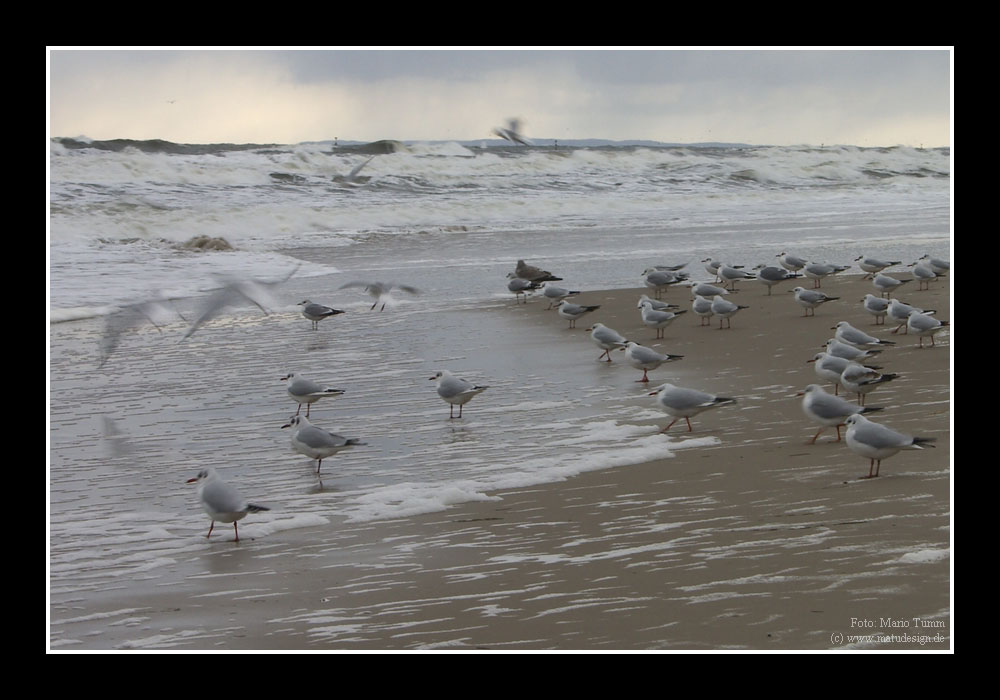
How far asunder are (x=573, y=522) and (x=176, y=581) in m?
1.77

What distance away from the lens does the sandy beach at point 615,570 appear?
3768 millimetres

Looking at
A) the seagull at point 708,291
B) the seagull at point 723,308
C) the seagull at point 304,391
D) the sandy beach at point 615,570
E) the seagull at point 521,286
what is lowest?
the sandy beach at point 615,570

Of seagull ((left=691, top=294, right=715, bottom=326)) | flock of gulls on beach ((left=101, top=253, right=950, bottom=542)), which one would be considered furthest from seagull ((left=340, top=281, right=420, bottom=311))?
seagull ((left=691, top=294, right=715, bottom=326))

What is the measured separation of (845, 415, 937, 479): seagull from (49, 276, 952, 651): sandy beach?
4.5 inches

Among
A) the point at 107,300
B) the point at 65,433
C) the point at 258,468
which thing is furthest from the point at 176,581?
the point at 107,300

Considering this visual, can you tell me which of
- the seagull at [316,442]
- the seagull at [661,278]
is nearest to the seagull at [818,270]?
the seagull at [661,278]

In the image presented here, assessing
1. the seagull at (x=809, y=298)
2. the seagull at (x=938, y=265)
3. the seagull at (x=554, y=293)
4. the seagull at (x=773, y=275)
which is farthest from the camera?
the seagull at (x=938, y=265)

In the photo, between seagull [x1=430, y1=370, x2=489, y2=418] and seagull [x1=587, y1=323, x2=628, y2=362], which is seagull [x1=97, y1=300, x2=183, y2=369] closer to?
seagull [x1=430, y1=370, x2=489, y2=418]

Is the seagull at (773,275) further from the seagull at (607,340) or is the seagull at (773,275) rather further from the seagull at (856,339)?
the seagull at (607,340)

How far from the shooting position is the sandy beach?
148 inches

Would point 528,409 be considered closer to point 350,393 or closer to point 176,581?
point 350,393

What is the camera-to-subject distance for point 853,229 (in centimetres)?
2120

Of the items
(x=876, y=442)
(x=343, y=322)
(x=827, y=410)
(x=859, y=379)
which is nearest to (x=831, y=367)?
(x=859, y=379)

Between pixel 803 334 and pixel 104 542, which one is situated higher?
pixel 803 334
